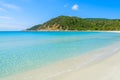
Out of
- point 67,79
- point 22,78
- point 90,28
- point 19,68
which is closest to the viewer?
point 67,79

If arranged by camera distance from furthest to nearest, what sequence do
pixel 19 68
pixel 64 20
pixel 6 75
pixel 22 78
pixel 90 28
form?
1. pixel 64 20
2. pixel 90 28
3. pixel 19 68
4. pixel 6 75
5. pixel 22 78

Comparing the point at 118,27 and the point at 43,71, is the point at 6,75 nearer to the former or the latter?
the point at 43,71

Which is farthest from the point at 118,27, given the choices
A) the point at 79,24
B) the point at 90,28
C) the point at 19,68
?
the point at 19,68

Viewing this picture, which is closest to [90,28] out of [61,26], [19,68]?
[61,26]

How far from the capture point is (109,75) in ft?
21.2

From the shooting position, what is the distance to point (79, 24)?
158 metres

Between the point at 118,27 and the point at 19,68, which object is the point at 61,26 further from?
the point at 19,68

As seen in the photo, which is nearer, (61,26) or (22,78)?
(22,78)

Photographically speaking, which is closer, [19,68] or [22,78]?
[22,78]

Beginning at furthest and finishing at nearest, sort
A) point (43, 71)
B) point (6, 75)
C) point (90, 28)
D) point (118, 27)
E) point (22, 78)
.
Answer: point (90, 28) → point (118, 27) → point (43, 71) → point (6, 75) → point (22, 78)

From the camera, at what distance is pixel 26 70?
7809mm

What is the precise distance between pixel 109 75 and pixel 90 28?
142 m

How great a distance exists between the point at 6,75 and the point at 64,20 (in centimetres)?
15126

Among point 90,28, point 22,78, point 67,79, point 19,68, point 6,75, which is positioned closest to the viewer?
point 67,79
